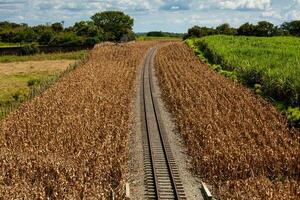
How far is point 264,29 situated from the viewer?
4879 inches

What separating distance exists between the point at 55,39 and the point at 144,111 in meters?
88.9

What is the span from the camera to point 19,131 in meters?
25.0

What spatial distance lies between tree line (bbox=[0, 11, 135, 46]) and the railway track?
83955 millimetres

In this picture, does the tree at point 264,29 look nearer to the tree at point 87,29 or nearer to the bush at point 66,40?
the tree at point 87,29

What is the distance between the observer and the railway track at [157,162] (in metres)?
19.0

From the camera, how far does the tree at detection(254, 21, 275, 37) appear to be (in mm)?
123838

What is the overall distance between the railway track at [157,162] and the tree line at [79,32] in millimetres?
83955

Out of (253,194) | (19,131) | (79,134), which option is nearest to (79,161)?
(79,134)

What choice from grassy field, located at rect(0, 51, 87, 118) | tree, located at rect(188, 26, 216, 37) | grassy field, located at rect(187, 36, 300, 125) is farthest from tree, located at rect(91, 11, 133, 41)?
grassy field, located at rect(187, 36, 300, 125)

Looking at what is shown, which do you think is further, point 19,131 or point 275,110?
point 275,110

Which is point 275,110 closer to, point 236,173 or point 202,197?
point 236,173

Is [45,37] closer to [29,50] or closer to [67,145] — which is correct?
[29,50]

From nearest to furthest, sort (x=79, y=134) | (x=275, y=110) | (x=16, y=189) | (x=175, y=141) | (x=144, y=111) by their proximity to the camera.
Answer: (x=16, y=189) < (x=79, y=134) < (x=175, y=141) < (x=275, y=110) < (x=144, y=111)

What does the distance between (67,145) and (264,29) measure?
357ft
